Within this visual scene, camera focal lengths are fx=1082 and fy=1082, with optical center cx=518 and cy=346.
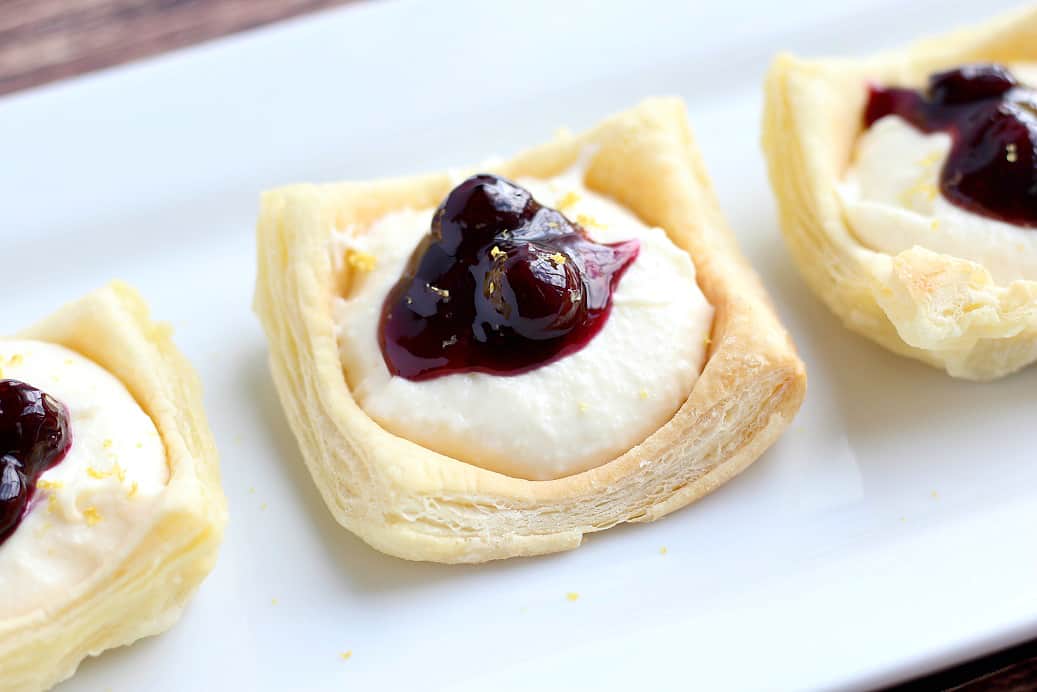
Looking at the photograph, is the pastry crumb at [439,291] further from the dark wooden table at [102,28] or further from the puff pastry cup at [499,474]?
the dark wooden table at [102,28]

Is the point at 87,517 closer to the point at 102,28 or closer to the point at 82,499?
the point at 82,499

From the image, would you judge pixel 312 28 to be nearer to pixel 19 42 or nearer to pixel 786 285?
pixel 19 42

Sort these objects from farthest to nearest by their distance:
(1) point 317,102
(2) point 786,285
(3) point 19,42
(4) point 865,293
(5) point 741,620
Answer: (3) point 19,42 < (1) point 317,102 < (2) point 786,285 < (4) point 865,293 < (5) point 741,620

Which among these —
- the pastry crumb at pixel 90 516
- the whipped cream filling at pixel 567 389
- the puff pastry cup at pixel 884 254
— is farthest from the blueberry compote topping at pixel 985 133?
the pastry crumb at pixel 90 516

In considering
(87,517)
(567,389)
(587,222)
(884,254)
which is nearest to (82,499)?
(87,517)

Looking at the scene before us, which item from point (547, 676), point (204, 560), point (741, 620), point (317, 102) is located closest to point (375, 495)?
point (204, 560)

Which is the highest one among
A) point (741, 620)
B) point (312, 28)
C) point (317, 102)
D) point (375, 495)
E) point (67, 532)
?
point (312, 28)

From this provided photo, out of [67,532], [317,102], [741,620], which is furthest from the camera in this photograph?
[317,102]
